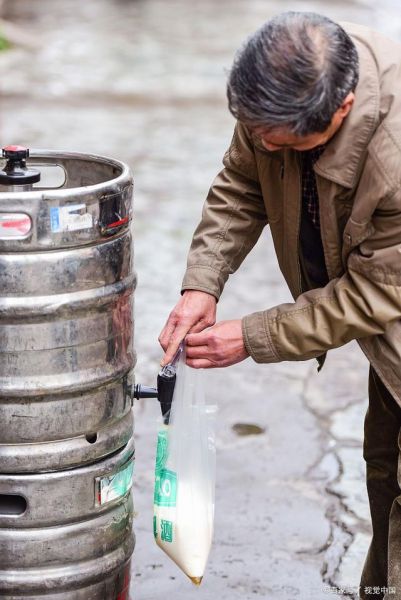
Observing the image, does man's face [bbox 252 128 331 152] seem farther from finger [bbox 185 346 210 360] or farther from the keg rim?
finger [bbox 185 346 210 360]

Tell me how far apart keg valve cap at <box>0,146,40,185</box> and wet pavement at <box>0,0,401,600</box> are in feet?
4.76

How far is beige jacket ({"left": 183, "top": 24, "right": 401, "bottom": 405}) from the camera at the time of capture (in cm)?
234

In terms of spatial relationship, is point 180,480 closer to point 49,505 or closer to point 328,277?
point 49,505

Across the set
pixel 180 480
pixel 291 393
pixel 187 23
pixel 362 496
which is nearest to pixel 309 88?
pixel 180 480

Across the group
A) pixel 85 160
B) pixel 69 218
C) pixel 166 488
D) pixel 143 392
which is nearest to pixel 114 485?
pixel 166 488

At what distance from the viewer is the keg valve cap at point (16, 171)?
2.48 metres

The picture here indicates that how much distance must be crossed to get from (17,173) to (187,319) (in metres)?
0.55

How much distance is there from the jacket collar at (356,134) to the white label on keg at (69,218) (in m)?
0.52

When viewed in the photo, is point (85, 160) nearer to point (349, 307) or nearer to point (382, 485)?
point (349, 307)

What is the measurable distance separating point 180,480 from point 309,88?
3.39ft

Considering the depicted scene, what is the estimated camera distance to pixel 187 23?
Result: 15.7 metres

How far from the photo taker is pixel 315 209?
2598mm

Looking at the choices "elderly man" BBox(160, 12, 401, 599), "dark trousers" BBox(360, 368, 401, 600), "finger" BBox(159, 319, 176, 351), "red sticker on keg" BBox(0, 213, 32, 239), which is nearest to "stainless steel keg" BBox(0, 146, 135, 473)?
"red sticker on keg" BBox(0, 213, 32, 239)

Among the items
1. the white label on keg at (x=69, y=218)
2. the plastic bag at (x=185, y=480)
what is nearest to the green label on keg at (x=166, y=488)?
the plastic bag at (x=185, y=480)
